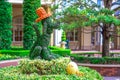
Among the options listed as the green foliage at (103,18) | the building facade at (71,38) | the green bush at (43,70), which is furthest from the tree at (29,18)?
the green bush at (43,70)

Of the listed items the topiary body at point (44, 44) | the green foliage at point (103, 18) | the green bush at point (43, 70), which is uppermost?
the green foliage at point (103, 18)

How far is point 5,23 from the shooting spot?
2148cm

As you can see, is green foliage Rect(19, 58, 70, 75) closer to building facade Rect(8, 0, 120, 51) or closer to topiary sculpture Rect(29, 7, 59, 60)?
topiary sculpture Rect(29, 7, 59, 60)

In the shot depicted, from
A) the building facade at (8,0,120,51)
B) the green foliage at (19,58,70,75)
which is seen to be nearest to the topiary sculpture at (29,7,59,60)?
the green foliage at (19,58,70,75)

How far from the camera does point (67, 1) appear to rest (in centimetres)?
1633

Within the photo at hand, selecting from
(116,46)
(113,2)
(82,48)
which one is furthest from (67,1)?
(116,46)

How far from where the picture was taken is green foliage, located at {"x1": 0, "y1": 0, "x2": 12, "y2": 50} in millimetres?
21266

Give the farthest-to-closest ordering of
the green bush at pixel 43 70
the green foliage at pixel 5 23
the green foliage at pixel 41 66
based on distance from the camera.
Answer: the green foliage at pixel 5 23
the green foliage at pixel 41 66
the green bush at pixel 43 70

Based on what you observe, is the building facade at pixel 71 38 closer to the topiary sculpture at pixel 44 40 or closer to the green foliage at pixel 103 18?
the green foliage at pixel 103 18

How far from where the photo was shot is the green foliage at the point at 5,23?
21.3m

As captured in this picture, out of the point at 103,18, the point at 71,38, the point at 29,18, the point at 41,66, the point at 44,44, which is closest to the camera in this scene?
the point at 41,66

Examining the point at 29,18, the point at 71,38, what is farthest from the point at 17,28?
the point at 29,18

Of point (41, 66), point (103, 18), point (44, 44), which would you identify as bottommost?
point (41, 66)

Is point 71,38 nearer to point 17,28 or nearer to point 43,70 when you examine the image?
point 17,28
